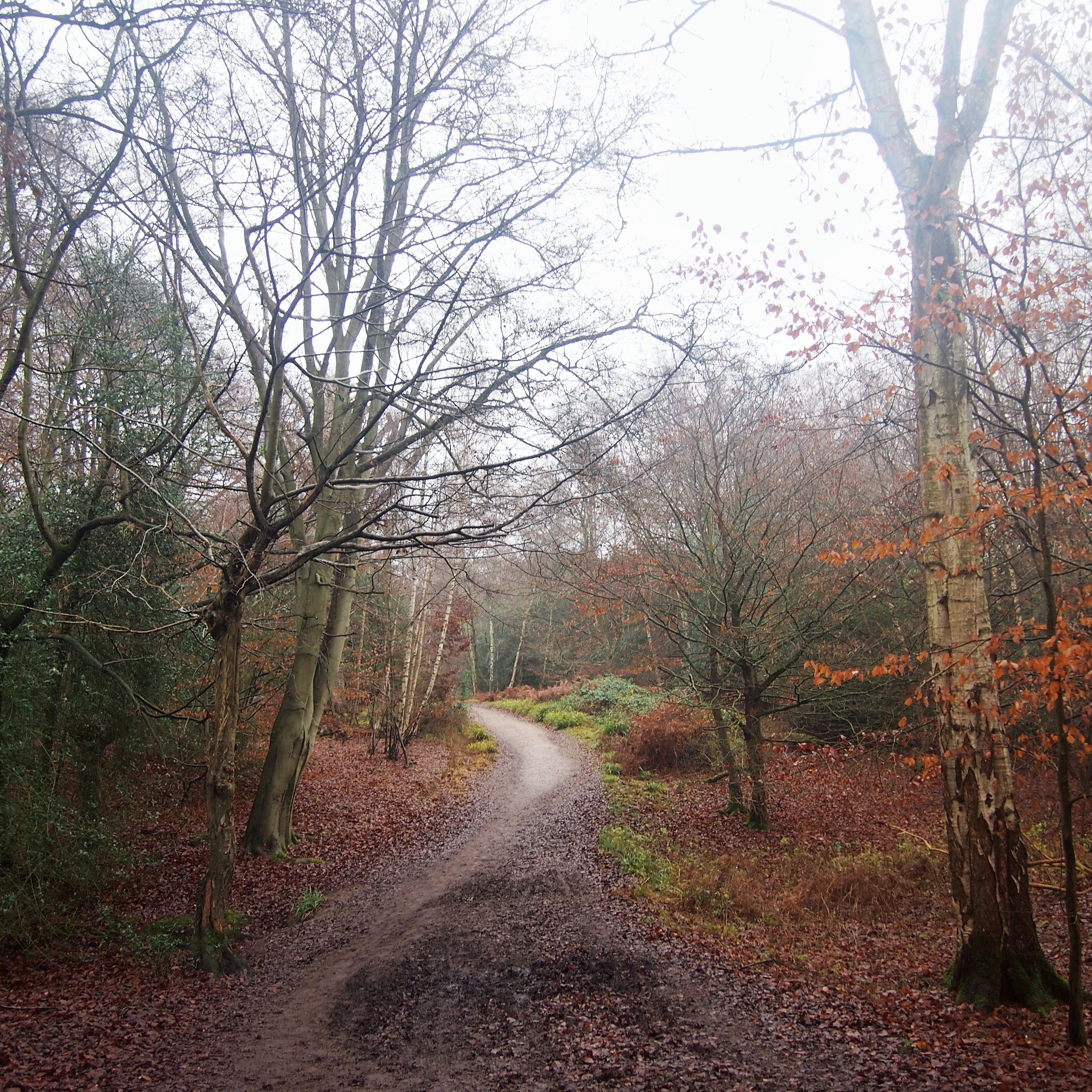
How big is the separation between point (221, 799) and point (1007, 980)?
6273 millimetres

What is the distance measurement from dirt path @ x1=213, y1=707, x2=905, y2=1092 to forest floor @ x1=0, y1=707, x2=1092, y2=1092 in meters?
0.02

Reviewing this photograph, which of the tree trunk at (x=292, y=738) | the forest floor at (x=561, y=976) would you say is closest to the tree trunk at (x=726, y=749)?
the forest floor at (x=561, y=976)

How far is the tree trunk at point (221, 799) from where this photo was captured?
6.12 meters

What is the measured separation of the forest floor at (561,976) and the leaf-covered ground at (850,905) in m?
0.03

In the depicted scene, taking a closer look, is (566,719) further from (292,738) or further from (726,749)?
(292,738)

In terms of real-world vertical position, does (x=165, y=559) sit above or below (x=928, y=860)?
above

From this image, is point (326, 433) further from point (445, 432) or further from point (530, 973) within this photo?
point (530, 973)

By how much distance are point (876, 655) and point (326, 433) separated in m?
9.11

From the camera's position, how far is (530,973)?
6031 mm

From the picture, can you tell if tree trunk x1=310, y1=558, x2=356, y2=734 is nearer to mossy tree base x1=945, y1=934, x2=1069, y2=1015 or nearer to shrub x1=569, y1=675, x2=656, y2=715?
mossy tree base x1=945, y1=934, x2=1069, y2=1015

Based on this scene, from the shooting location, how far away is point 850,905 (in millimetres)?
7312

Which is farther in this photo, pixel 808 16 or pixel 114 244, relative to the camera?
pixel 114 244

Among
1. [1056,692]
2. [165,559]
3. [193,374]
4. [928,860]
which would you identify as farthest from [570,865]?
[193,374]

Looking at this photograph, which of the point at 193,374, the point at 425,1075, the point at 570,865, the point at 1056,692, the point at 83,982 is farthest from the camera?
the point at 570,865
